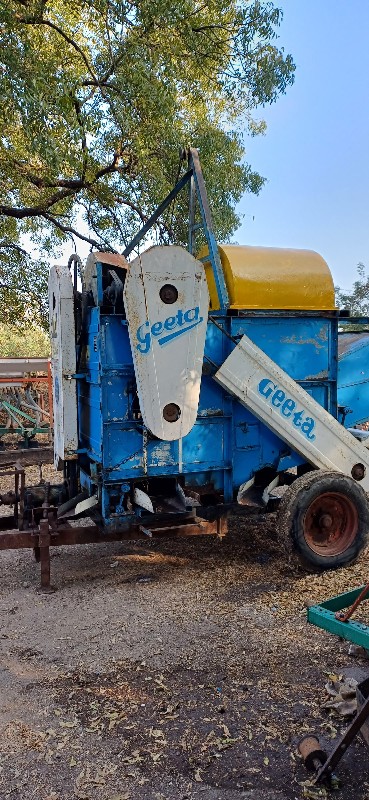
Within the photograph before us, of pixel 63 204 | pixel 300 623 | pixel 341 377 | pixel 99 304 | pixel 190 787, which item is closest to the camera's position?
pixel 190 787

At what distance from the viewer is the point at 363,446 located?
5.85 m

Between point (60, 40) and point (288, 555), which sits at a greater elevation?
point (60, 40)

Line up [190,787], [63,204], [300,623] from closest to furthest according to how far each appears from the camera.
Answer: [190,787] < [300,623] < [63,204]

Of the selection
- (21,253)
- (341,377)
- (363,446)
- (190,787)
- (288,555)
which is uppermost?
(21,253)

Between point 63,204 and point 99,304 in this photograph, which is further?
point 63,204

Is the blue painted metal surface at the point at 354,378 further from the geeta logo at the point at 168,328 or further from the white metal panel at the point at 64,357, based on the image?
the white metal panel at the point at 64,357

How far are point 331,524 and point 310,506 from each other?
0.37 meters

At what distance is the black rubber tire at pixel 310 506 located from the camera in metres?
5.21

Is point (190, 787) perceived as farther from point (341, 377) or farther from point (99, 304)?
point (341, 377)

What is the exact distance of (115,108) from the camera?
873 centimetres

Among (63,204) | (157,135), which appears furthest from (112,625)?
(63,204)

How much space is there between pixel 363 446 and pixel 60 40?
8318mm

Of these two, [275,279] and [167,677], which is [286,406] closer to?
[275,279]

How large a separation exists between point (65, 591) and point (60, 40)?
8844 millimetres
